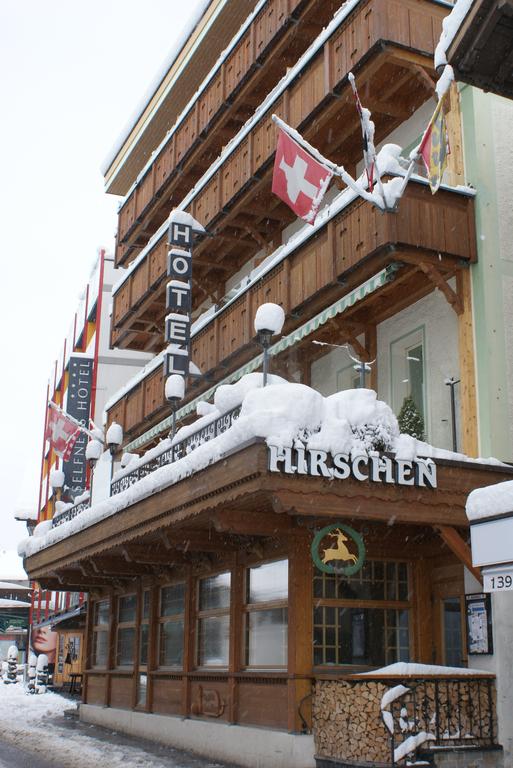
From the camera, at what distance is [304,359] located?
62.8 feet

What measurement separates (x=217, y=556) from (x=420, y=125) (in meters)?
8.27

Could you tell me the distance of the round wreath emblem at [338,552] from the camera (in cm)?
1173

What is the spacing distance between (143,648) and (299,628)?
7.22 meters

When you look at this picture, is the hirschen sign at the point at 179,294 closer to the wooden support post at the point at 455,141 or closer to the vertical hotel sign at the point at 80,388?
the wooden support post at the point at 455,141

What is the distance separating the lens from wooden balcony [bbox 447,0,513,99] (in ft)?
27.1

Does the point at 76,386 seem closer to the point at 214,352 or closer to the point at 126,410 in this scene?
the point at 126,410

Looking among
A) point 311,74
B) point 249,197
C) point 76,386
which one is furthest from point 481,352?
point 76,386

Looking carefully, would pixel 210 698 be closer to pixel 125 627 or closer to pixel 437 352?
pixel 125 627

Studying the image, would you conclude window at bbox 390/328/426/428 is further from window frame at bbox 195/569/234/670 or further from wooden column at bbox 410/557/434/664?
window frame at bbox 195/569/234/670

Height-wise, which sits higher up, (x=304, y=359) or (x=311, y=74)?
(x=311, y=74)

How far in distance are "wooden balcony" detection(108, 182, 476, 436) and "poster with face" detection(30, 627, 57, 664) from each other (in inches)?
1066

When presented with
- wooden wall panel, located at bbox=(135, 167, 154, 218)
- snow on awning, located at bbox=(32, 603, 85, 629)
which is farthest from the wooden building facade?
snow on awning, located at bbox=(32, 603, 85, 629)

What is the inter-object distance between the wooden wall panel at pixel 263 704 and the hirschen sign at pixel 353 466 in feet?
11.3

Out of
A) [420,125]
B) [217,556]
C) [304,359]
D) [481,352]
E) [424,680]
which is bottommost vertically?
[424,680]
